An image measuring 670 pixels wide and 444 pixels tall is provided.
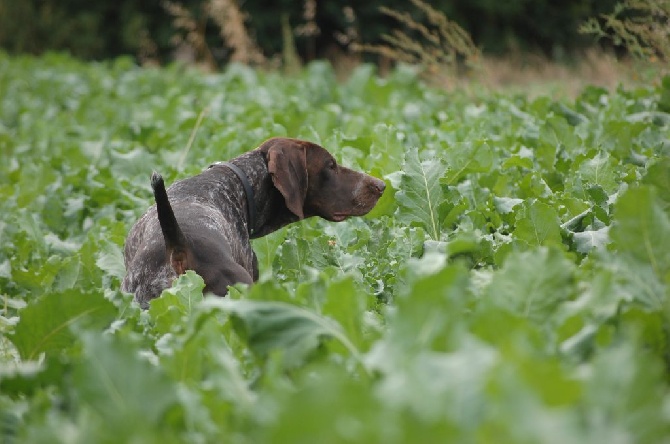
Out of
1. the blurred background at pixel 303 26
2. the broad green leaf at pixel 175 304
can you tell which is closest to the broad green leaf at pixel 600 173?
the broad green leaf at pixel 175 304

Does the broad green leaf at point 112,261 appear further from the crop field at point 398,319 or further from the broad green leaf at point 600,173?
the broad green leaf at point 600,173

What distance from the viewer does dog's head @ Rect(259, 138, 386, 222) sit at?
5.27 m

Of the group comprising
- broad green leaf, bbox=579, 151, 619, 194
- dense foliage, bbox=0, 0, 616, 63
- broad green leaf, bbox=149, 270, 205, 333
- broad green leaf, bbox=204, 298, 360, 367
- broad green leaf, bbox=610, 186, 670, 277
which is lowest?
dense foliage, bbox=0, 0, 616, 63

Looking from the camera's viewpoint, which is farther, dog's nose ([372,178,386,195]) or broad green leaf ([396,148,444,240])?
dog's nose ([372,178,386,195])

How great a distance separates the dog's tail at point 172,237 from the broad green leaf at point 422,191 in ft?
3.61

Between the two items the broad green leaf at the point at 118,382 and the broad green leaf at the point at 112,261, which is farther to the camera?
the broad green leaf at the point at 112,261

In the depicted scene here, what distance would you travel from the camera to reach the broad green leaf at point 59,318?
2988mm

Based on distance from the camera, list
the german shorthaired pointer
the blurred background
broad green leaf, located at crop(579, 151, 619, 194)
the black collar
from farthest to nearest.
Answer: the blurred background, the black collar, broad green leaf, located at crop(579, 151, 619, 194), the german shorthaired pointer

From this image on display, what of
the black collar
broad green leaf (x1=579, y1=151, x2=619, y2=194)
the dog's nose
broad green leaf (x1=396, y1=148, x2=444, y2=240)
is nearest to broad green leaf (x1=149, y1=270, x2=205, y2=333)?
broad green leaf (x1=396, y1=148, x2=444, y2=240)

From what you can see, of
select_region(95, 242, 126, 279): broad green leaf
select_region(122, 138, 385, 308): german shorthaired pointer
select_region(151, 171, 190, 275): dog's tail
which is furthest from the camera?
select_region(95, 242, 126, 279): broad green leaf

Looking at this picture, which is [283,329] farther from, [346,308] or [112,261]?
[112,261]

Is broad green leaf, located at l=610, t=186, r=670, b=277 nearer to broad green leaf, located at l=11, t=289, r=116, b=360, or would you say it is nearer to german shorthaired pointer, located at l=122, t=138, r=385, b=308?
broad green leaf, located at l=11, t=289, r=116, b=360

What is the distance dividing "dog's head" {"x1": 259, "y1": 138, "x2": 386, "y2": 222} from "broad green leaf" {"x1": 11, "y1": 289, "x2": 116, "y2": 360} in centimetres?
227

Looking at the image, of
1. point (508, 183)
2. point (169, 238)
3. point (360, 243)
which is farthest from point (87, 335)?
point (508, 183)
